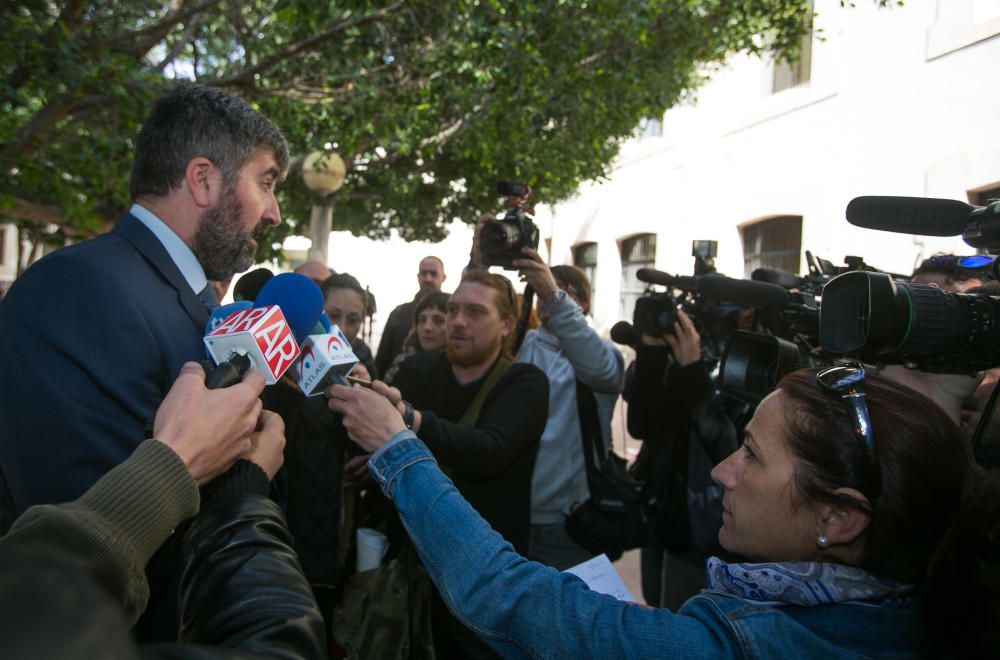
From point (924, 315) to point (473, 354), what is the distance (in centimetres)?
169

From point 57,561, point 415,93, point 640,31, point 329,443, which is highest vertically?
point 640,31

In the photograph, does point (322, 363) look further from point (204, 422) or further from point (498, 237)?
point (498, 237)

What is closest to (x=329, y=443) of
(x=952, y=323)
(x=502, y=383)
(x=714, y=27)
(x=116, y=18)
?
(x=502, y=383)

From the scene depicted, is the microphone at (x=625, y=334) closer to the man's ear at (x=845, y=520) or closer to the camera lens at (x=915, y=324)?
the camera lens at (x=915, y=324)

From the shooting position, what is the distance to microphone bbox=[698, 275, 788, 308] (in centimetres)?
222

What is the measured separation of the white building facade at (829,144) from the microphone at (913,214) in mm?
2912

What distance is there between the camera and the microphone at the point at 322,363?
1.72 metres

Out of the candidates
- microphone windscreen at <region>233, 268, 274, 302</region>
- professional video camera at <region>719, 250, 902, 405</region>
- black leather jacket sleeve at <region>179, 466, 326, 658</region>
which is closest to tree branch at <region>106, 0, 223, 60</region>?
microphone windscreen at <region>233, 268, 274, 302</region>

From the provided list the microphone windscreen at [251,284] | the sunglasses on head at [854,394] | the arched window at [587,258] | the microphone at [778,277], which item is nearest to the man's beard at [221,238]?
the microphone windscreen at [251,284]

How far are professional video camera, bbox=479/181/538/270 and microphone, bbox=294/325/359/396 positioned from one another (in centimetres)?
112

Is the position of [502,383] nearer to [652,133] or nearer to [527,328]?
[527,328]

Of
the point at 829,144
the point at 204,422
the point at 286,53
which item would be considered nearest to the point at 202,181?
the point at 204,422

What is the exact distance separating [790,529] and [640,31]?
252 inches

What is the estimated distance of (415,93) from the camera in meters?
6.63
